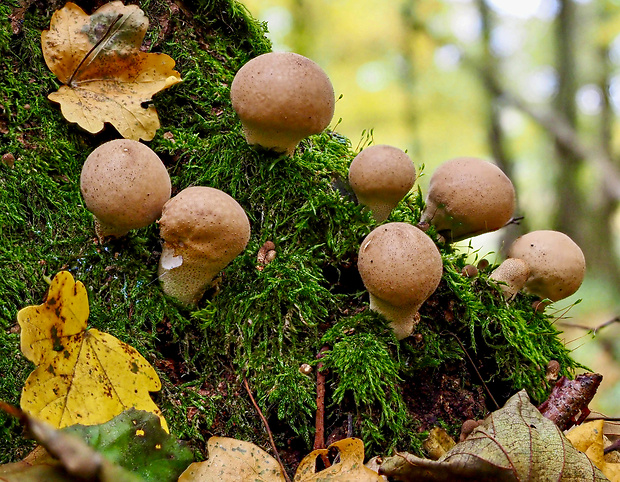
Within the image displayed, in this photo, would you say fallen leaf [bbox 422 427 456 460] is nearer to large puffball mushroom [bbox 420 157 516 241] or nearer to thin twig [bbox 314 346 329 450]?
thin twig [bbox 314 346 329 450]

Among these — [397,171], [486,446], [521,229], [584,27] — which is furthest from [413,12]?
[486,446]

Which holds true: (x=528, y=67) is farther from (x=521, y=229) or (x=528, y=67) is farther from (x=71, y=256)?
(x=71, y=256)

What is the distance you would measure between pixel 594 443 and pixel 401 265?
0.89 metres

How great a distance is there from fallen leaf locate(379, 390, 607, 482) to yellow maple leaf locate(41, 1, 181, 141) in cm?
158

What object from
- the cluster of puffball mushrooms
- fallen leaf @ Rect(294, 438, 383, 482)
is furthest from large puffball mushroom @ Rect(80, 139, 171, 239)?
fallen leaf @ Rect(294, 438, 383, 482)

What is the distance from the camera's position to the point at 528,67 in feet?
49.9

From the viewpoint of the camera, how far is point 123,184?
1.65 m

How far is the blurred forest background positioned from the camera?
1055 cm

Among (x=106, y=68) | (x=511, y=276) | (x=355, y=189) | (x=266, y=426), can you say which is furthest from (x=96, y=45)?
(x=511, y=276)

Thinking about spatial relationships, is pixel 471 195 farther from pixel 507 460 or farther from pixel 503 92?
pixel 503 92

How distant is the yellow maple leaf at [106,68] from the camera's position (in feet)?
6.86

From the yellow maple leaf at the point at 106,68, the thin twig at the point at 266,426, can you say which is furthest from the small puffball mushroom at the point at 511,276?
the yellow maple leaf at the point at 106,68

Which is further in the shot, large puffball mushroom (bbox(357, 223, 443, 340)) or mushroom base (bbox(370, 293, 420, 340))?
mushroom base (bbox(370, 293, 420, 340))

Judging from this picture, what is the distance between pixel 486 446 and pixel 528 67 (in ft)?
52.0
